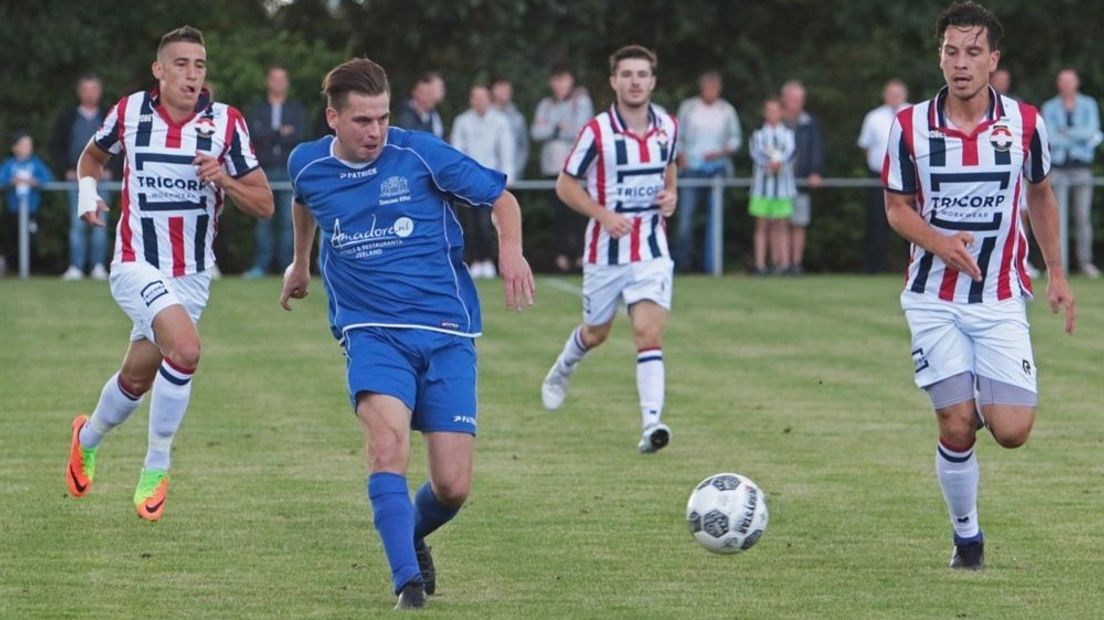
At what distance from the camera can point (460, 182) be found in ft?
23.8

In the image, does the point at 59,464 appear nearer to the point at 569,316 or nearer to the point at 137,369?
the point at 137,369

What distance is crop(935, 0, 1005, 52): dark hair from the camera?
7734 mm

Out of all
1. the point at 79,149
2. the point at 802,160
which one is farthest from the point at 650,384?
the point at 802,160

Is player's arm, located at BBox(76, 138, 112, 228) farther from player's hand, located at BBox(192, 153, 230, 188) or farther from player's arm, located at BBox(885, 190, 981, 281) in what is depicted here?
player's arm, located at BBox(885, 190, 981, 281)

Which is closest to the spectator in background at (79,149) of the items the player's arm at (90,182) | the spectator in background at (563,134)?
the spectator in background at (563,134)

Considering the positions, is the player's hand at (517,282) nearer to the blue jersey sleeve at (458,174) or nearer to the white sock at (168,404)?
the blue jersey sleeve at (458,174)

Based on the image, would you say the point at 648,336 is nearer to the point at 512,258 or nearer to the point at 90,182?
the point at 90,182

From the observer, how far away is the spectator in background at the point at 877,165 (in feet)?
76.9

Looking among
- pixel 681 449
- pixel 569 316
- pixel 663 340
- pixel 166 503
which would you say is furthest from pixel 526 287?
pixel 569 316

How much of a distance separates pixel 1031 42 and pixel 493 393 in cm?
1842

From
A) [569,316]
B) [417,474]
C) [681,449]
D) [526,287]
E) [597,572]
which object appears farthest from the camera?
[569,316]

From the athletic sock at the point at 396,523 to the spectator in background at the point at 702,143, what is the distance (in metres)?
16.9

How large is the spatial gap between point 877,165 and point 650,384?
13546mm

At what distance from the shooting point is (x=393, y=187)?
7238mm
